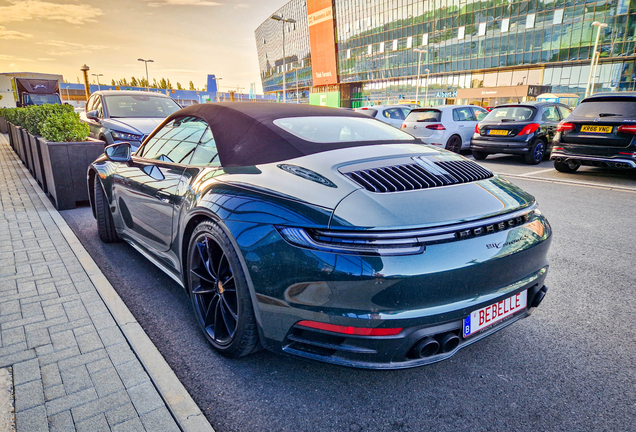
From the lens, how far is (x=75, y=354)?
2379 mm

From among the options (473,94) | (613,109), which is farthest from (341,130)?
(473,94)

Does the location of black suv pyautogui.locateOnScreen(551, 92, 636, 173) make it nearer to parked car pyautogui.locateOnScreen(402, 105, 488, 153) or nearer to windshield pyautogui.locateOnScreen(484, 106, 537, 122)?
windshield pyautogui.locateOnScreen(484, 106, 537, 122)

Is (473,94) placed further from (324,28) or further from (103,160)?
(103,160)

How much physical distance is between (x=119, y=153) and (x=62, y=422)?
7.96 feet

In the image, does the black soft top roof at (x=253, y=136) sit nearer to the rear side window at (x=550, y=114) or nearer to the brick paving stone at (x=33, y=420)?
the brick paving stone at (x=33, y=420)

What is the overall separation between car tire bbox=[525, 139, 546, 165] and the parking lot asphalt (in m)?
8.08

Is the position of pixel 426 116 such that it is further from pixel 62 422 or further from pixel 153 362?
pixel 62 422

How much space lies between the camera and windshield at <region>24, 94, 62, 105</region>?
25.2m

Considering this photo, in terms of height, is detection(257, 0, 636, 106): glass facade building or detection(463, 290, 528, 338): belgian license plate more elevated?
detection(257, 0, 636, 106): glass facade building

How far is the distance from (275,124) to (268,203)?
0.82 meters

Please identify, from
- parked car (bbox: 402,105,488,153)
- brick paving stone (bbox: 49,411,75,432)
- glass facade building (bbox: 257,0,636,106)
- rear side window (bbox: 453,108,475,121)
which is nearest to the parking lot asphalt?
brick paving stone (bbox: 49,411,75,432)

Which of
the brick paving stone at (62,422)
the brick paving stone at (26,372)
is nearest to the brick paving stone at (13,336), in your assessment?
the brick paving stone at (26,372)

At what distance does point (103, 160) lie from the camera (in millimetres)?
4188

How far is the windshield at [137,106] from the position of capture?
30.6 feet
